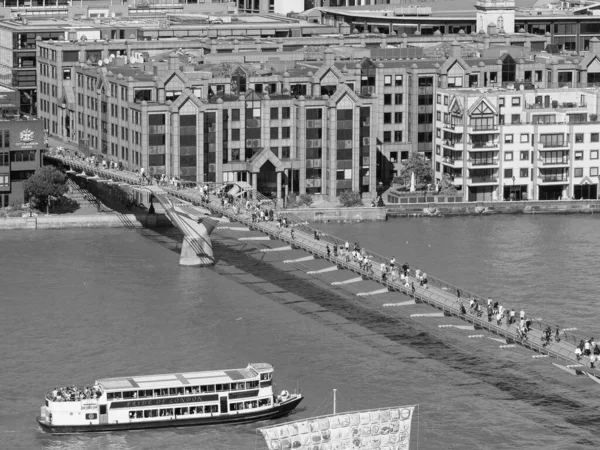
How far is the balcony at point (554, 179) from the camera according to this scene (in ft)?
462

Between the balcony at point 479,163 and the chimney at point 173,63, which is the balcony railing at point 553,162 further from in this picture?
the chimney at point 173,63

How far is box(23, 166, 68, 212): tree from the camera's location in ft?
425

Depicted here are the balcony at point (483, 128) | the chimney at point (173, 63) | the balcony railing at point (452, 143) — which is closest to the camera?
the chimney at point (173, 63)

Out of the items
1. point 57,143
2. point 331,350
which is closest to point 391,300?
point 331,350

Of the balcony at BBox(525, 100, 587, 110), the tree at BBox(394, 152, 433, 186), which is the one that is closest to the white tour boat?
the tree at BBox(394, 152, 433, 186)

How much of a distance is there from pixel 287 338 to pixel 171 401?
11.6m

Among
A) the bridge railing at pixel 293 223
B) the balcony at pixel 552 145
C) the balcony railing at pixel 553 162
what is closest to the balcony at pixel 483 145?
the balcony at pixel 552 145

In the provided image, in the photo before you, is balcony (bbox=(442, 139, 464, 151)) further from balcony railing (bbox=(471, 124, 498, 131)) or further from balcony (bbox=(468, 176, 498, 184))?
balcony (bbox=(468, 176, 498, 184))

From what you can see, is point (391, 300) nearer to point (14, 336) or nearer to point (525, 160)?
point (14, 336)

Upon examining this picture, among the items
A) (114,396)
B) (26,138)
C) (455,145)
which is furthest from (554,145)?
(114,396)

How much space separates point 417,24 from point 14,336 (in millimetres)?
88318

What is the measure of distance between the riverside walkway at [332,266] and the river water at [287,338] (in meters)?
1.48

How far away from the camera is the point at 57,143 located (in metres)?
149

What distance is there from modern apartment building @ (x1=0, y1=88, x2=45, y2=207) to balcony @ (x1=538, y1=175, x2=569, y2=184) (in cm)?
3251
